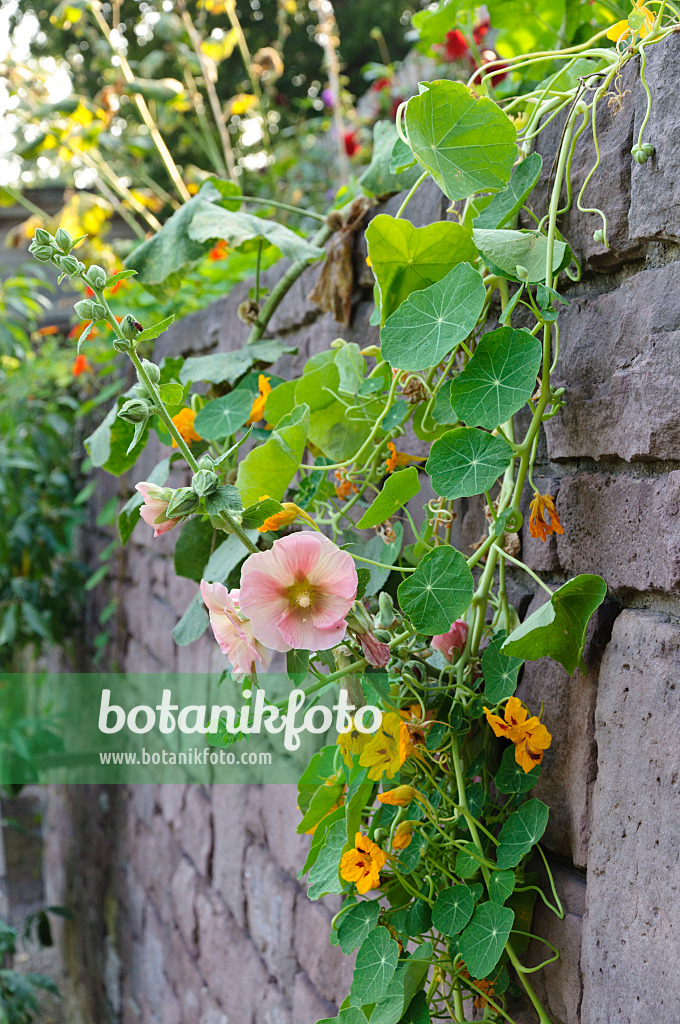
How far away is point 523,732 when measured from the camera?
0.70m

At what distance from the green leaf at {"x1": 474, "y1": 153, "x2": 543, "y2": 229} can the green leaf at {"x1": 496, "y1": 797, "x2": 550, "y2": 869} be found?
1.74 feet

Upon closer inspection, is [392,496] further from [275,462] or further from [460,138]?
[460,138]

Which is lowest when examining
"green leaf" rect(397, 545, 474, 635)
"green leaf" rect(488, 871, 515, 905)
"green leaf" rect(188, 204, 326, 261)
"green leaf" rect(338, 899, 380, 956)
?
"green leaf" rect(338, 899, 380, 956)

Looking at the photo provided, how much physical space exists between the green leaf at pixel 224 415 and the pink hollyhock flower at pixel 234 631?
39 centimetres

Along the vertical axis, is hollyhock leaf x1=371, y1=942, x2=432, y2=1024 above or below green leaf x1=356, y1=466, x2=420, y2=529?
below

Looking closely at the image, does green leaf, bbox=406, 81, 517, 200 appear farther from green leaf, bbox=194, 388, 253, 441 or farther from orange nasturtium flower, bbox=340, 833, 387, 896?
orange nasturtium flower, bbox=340, 833, 387, 896

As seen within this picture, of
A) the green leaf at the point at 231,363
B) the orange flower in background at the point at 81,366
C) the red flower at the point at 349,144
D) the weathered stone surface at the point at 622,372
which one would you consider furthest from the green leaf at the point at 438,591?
the red flower at the point at 349,144

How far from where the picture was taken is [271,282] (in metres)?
1.46

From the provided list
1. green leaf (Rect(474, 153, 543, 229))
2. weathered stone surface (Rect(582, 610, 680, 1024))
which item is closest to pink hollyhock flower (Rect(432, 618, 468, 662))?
weathered stone surface (Rect(582, 610, 680, 1024))

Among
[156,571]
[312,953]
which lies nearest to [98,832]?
[156,571]

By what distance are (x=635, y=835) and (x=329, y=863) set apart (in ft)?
1.02

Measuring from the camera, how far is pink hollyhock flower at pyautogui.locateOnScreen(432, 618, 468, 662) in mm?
768

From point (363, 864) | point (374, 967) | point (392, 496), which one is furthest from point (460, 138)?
point (374, 967)

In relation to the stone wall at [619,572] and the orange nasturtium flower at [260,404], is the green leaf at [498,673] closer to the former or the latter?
the stone wall at [619,572]
